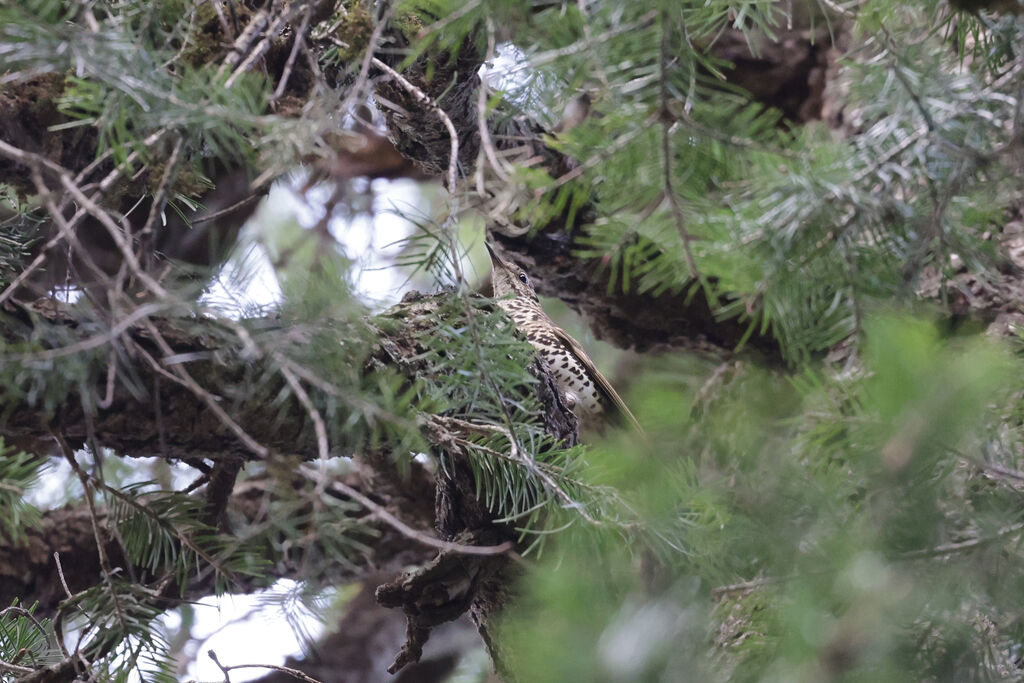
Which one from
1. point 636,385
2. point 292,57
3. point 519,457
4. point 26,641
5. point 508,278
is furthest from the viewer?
point 508,278

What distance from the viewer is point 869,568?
59 cm

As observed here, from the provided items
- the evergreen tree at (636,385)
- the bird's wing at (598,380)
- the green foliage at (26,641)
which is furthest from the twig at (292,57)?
the bird's wing at (598,380)

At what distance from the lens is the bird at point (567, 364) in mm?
2002

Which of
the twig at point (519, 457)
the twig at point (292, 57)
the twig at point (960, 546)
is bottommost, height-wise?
the twig at point (960, 546)

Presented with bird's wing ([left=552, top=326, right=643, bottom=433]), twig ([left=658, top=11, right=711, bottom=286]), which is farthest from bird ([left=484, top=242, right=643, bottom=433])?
twig ([left=658, top=11, right=711, bottom=286])

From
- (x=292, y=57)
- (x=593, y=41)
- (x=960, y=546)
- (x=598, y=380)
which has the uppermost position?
(x=292, y=57)

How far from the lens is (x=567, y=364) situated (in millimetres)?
2006

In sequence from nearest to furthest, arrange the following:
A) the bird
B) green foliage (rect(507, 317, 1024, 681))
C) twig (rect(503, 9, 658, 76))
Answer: green foliage (rect(507, 317, 1024, 681)) → twig (rect(503, 9, 658, 76)) → the bird

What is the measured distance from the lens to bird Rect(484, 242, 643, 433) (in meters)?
2.00

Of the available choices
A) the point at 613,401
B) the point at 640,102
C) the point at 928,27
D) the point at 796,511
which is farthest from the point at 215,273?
the point at 613,401

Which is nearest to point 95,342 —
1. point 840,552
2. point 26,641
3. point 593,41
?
point 593,41

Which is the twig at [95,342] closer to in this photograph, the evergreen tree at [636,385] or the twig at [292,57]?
the evergreen tree at [636,385]

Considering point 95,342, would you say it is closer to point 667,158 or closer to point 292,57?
point 292,57

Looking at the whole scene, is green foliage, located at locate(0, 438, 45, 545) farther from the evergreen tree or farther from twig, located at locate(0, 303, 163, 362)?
twig, located at locate(0, 303, 163, 362)
